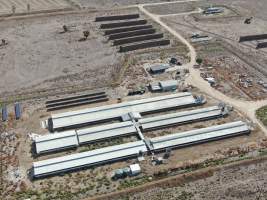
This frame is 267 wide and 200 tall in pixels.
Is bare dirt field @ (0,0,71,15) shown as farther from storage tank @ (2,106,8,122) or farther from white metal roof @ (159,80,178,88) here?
white metal roof @ (159,80,178,88)

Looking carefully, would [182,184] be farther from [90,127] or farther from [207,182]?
[90,127]

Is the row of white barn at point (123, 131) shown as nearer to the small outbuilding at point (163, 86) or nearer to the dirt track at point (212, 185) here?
the small outbuilding at point (163, 86)

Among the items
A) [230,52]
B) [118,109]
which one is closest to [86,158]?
[118,109]

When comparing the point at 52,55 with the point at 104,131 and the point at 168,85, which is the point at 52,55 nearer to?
the point at 168,85

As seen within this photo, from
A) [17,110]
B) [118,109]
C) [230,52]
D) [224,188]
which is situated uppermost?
[230,52]

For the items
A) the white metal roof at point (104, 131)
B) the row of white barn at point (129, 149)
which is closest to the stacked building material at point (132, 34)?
the white metal roof at point (104, 131)

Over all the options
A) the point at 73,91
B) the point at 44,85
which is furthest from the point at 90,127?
the point at 44,85

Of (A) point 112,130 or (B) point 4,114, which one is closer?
(A) point 112,130
